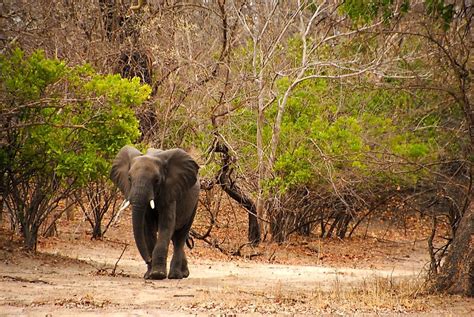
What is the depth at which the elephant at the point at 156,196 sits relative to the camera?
13852 mm

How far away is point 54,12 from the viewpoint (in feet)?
75.1

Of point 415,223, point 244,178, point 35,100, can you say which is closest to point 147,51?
point 244,178

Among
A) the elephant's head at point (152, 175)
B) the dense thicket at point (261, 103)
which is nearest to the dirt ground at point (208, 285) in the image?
the elephant's head at point (152, 175)

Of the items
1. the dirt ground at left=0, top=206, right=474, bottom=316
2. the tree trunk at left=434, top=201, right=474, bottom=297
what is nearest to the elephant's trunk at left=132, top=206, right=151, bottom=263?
the dirt ground at left=0, top=206, right=474, bottom=316

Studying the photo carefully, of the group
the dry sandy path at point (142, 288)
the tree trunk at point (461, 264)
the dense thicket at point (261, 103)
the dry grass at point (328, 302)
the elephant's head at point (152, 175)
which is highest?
the dense thicket at point (261, 103)

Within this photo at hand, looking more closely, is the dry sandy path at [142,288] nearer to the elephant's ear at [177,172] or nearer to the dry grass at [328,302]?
the dry grass at [328,302]

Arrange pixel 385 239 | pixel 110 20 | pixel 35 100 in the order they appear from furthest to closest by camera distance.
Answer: pixel 385 239 < pixel 110 20 < pixel 35 100

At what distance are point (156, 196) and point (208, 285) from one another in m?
1.81

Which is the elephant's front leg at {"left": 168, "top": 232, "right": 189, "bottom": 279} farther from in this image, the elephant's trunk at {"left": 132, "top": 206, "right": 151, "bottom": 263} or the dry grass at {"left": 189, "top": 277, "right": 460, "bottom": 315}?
the dry grass at {"left": 189, "top": 277, "right": 460, "bottom": 315}

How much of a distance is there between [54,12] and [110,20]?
2660 mm

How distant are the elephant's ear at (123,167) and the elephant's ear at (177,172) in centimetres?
47

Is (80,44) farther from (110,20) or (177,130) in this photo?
(177,130)

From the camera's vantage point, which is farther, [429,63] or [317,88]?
[317,88]

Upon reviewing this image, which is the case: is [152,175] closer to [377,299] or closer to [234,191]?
[377,299]
